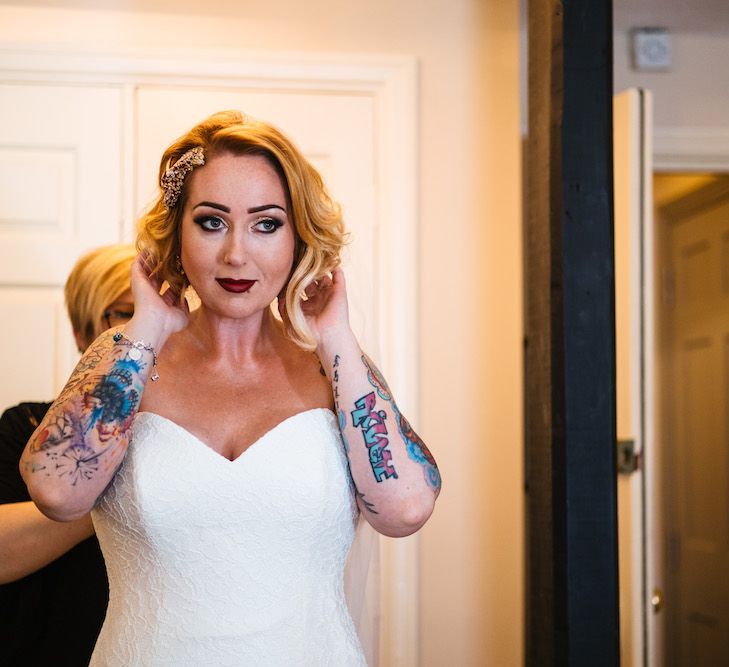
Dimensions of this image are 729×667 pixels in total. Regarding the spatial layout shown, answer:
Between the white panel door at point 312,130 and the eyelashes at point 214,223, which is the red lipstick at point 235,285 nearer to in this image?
the eyelashes at point 214,223

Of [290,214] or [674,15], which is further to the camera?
[674,15]

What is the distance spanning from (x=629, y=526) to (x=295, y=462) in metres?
1.65

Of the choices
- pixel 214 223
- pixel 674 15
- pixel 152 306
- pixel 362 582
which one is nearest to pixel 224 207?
pixel 214 223

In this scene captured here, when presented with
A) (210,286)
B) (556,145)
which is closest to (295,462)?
(210,286)

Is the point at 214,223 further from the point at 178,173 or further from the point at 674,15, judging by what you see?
the point at 674,15

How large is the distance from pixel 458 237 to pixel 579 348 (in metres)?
0.88

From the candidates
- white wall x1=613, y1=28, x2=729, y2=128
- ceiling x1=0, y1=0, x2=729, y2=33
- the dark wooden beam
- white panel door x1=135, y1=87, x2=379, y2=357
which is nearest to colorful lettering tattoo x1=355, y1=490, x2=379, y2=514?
the dark wooden beam

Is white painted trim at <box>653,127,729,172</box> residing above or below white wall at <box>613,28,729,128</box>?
below

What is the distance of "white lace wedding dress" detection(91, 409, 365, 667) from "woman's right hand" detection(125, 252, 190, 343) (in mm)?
135

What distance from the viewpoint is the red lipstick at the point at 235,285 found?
1509mm

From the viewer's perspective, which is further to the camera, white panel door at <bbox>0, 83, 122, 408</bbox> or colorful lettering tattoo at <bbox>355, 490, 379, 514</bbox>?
white panel door at <bbox>0, 83, 122, 408</bbox>

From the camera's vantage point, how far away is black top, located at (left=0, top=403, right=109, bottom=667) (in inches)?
70.7

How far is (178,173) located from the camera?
1.55 m

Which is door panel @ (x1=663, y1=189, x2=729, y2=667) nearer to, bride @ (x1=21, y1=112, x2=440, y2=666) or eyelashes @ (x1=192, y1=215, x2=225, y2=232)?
bride @ (x1=21, y1=112, x2=440, y2=666)
